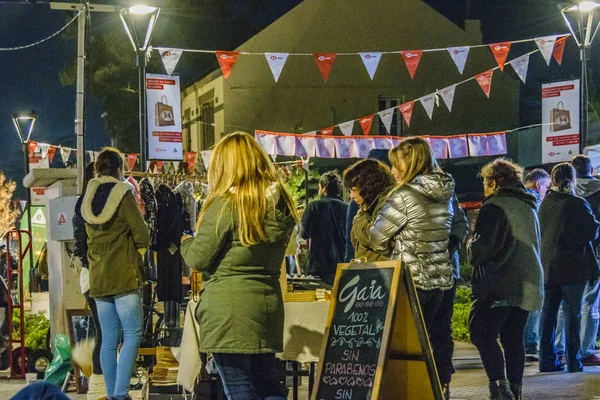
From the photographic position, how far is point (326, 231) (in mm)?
9422

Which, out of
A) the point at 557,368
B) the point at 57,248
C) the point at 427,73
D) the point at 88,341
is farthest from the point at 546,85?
the point at 427,73

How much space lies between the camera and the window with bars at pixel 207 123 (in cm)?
3462

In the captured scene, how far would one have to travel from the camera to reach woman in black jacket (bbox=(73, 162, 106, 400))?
23.6 feet

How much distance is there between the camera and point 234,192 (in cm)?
480

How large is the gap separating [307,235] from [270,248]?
4.68 meters

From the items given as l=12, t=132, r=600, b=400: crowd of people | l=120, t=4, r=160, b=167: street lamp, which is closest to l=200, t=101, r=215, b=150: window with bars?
l=120, t=4, r=160, b=167: street lamp

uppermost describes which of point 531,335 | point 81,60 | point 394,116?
point 394,116

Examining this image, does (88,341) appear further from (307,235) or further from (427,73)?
(427,73)

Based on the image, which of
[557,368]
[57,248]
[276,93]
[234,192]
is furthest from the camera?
[276,93]

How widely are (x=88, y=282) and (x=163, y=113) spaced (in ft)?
22.6

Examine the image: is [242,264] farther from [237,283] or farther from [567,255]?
[567,255]

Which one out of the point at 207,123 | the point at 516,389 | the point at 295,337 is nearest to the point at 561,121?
the point at 516,389

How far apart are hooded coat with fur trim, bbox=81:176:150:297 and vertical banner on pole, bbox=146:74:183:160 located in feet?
22.3

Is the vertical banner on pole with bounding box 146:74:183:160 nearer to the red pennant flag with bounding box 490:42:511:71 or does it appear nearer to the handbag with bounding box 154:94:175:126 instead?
the handbag with bounding box 154:94:175:126
